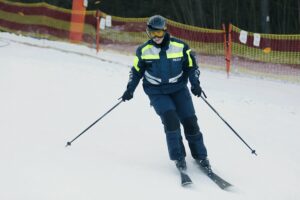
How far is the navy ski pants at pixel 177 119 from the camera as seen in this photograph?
17.4ft

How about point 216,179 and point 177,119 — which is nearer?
point 216,179

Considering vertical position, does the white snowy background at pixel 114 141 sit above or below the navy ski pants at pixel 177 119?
below

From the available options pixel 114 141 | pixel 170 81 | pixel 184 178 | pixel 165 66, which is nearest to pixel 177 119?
pixel 170 81

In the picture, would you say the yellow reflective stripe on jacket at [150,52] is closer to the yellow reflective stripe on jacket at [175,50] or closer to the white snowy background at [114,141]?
the yellow reflective stripe on jacket at [175,50]

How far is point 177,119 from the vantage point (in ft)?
17.5

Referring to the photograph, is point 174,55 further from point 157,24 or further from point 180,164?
point 180,164

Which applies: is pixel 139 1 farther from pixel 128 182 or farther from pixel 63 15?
pixel 128 182

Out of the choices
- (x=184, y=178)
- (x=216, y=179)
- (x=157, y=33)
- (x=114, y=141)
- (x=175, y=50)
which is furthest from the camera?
(x=114, y=141)

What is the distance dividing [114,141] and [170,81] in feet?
4.25

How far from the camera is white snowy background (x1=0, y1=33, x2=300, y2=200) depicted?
15.6 ft

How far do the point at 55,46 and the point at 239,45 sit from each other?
5274 mm

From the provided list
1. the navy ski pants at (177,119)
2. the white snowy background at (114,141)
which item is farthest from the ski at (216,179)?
the navy ski pants at (177,119)

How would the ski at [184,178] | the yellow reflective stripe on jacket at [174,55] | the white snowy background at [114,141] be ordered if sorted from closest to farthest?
the white snowy background at [114,141] → the ski at [184,178] → the yellow reflective stripe on jacket at [174,55]

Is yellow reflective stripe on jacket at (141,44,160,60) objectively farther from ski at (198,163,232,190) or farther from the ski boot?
ski at (198,163,232,190)
